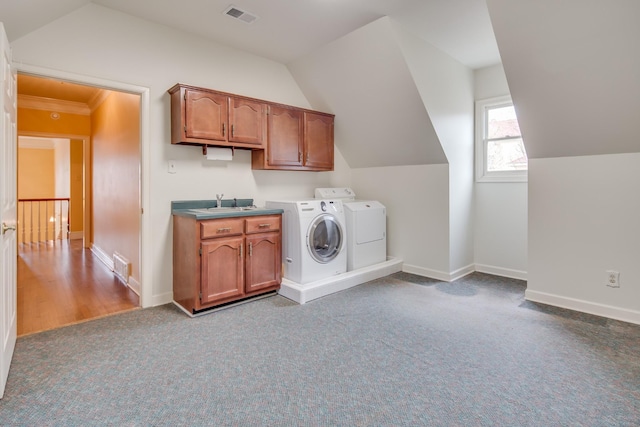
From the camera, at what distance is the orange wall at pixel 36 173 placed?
32.7 feet

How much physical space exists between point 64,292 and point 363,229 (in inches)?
130

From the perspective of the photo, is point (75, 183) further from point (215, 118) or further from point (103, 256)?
point (215, 118)

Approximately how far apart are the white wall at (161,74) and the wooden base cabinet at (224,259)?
0.74 ft

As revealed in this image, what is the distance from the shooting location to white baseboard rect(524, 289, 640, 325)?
2789 millimetres

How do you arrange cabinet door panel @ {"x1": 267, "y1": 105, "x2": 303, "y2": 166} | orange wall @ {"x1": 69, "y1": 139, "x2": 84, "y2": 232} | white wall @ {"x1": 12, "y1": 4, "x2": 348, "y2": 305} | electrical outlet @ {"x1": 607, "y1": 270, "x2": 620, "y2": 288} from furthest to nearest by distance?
1. orange wall @ {"x1": 69, "y1": 139, "x2": 84, "y2": 232}
2. cabinet door panel @ {"x1": 267, "y1": 105, "x2": 303, "y2": 166}
3. electrical outlet @ {"x1": 607, "y1": 270, "x2": 620, "y2": 288}
4. white wall @ {"x1": 12, "y1": 4, "x2": 348, "y2": 305}

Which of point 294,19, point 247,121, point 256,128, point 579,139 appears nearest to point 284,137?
point 256,128

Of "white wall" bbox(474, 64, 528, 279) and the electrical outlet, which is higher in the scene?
"white wall" bbox(474, 64, 528, 279)

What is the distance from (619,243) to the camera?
283 cm

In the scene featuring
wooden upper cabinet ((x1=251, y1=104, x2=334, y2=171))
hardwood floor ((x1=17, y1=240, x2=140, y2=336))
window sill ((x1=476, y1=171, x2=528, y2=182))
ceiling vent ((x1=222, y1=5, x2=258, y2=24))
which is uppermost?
ceiling vent ((x1=222, y1=5, x2=258, y2=24))

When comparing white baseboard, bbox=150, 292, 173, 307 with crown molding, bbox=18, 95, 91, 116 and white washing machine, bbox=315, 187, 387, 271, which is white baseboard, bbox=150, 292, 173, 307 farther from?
crown molding, bbox=18, 95, 91, 116

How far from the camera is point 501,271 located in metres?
4.24

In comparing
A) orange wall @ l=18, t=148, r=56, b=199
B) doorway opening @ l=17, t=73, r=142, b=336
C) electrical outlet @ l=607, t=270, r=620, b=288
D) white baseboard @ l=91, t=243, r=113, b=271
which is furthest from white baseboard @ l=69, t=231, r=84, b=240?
electrical outlet @ l=607, t=270, r=620, b=288

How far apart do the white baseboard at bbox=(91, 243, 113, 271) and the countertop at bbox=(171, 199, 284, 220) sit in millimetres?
2194

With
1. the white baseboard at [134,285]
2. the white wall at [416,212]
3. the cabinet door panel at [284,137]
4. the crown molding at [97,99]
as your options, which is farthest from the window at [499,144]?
the crown molding at [97,99]
